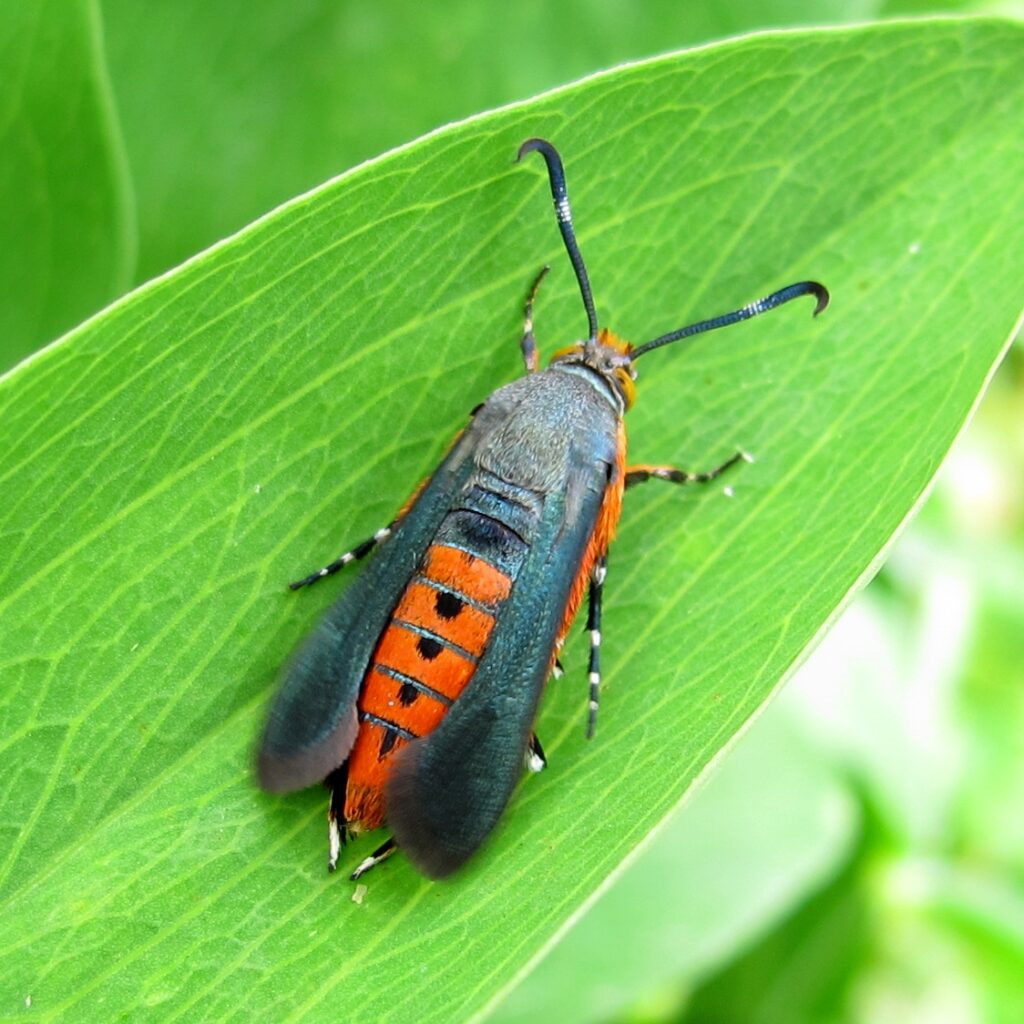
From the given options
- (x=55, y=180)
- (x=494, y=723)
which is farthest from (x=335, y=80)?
(x=494, y=723)

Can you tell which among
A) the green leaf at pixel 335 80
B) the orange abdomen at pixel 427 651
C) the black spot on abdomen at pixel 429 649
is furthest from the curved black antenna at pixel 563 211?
the green leaf at pixel 335 80

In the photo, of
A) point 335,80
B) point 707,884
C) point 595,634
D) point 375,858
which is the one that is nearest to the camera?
point 375,858

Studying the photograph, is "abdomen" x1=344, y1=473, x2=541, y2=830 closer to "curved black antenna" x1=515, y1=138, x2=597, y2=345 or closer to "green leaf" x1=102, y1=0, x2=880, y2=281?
"curved black antenna" x1=515, y1=138, x2=597, y2=345

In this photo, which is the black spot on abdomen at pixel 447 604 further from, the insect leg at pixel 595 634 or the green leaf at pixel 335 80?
the green leaf at pixel 335 80

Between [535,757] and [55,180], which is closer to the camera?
[535,757]

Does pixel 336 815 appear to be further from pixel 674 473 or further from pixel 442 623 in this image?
pixel 674 473
